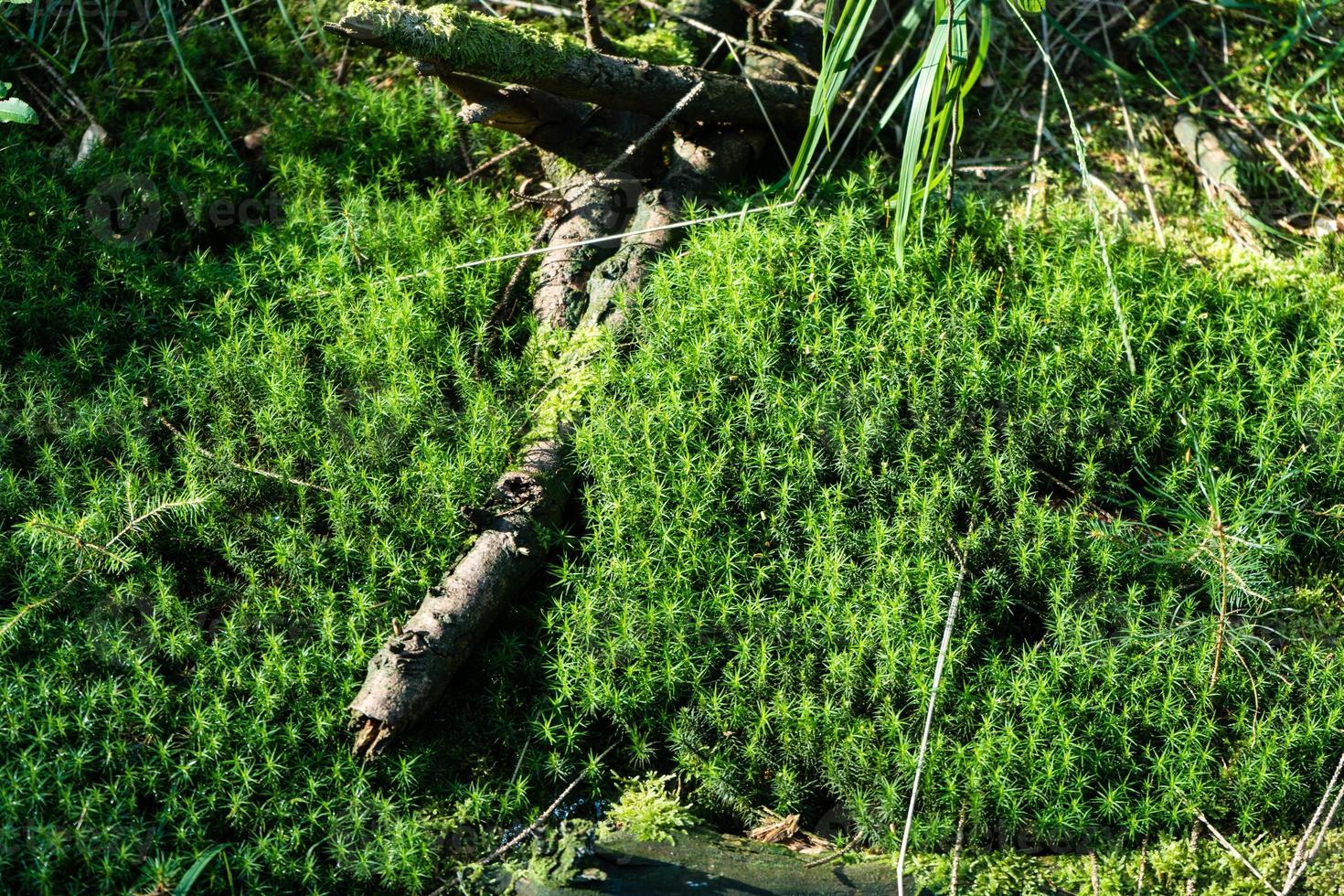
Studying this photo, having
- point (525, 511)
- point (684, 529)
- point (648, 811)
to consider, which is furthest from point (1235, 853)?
point (525, 511)

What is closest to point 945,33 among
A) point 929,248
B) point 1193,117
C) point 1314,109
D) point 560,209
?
point 929,248

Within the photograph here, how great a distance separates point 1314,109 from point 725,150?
8.67 feet

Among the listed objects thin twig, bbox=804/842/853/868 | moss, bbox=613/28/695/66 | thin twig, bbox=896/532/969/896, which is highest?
moss, bbox=613/28/695/66

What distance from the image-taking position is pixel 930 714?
316cm

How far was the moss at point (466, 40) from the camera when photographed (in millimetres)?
3779

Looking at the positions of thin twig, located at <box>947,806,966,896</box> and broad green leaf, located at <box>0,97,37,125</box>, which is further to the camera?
broad green leaf, located at <box>0,97,37,125</box>

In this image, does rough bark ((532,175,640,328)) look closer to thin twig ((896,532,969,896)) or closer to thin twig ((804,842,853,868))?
thin twig ((896,532,969,896))

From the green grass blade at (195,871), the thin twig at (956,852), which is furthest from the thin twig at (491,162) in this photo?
the thin twig at (956,852)

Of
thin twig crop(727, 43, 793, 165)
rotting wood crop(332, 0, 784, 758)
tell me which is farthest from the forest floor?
thin twig crop(727, 43, 793, 165)

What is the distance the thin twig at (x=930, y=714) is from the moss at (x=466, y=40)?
2261mm

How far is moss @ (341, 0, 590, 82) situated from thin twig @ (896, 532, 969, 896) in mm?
2261

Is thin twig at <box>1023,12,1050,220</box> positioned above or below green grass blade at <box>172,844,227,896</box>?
above

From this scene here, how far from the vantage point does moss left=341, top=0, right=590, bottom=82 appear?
3779mm

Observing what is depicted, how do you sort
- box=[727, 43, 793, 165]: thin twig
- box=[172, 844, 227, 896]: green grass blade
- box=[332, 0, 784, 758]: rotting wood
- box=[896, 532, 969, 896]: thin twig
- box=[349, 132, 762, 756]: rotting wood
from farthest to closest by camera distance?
1. box=[727, 43, 793, 165]: thin twig
2. box=[332, 0, 784, 758]: rotting wood
3. box=[349, 132, 762, 756]: rotting wood
4. box=[896, 532, 969, 896]: thin twig
5. box=[172, 844, 227, 896]: green grass blade
